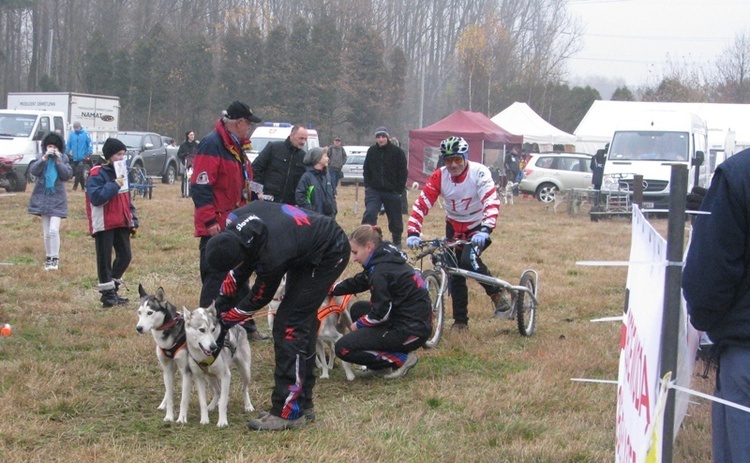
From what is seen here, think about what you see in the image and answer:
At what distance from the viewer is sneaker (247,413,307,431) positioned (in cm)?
512

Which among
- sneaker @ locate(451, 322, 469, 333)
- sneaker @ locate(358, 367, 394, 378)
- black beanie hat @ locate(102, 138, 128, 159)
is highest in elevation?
black beanie hat @ locate(102, 138, 128, 159)

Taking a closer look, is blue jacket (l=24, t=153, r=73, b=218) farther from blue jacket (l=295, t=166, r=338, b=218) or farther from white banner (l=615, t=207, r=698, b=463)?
white banner (l=615, t=207, r=698, b=463)

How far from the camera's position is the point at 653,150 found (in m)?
22.0

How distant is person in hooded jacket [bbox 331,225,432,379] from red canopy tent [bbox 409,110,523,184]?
80.7 feet

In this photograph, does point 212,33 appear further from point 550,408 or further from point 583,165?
point 550,408

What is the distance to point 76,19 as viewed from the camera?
172 feet

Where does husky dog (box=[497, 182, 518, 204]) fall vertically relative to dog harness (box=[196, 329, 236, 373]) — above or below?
above

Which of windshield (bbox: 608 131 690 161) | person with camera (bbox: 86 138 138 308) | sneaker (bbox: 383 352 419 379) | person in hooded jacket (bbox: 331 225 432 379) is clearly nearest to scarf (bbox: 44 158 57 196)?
person with camera (bbox: 86 138 138 308)

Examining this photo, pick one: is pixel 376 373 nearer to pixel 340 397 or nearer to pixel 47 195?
pixel 340 397

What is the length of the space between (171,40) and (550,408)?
1778 inches

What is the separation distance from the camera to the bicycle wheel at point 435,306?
24.2 ft

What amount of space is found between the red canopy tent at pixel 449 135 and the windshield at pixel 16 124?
14.2 metres

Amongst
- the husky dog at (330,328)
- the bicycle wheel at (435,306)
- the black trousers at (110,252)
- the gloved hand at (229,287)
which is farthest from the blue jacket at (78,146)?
the gloved hand at (229,287)

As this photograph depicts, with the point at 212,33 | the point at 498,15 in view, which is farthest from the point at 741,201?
the point at 498,15
